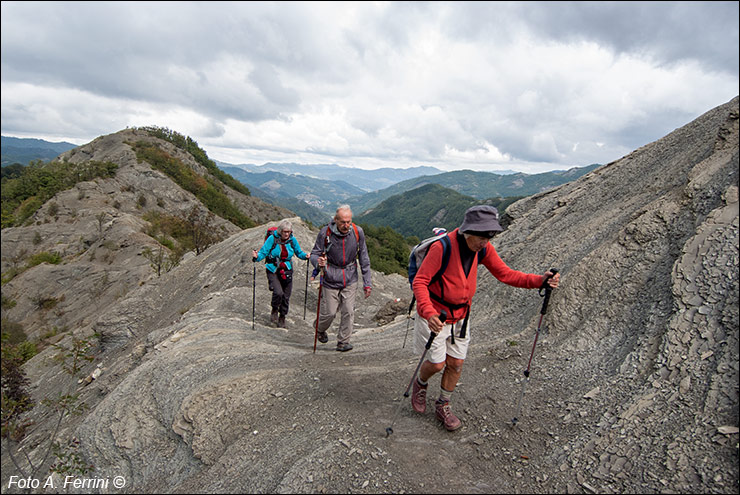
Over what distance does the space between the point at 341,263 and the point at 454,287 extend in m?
3.90

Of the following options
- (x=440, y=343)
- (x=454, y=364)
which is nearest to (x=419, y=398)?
(x=454, y=364)

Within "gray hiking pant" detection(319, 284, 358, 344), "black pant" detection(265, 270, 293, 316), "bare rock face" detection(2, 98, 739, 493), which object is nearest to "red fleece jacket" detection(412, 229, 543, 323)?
"bare rock face" detection(2, 98, 739, 493)

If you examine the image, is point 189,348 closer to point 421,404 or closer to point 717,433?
point 421,404

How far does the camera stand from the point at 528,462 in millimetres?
5172

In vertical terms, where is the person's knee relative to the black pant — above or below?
above

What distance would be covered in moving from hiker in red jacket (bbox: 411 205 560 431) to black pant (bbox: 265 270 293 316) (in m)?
6.17

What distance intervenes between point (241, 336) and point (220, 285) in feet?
19.3

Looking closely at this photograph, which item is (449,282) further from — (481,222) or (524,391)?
(524,391)

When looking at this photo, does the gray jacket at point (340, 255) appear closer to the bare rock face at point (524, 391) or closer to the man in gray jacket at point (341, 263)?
the man in gray jacket at point (341, 263)

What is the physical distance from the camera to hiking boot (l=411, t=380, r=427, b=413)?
6137 millimetres

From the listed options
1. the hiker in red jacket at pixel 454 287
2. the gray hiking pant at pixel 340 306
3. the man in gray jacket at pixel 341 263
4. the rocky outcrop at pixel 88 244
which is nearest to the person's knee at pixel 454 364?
the hiker in red jacket at pixel 454 287

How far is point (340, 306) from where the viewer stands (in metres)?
9.48

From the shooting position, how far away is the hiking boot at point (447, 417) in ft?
19.0

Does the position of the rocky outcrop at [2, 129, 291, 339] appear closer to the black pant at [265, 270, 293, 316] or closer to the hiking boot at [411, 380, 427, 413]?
the black pant at [265, 270, 293, 316]
